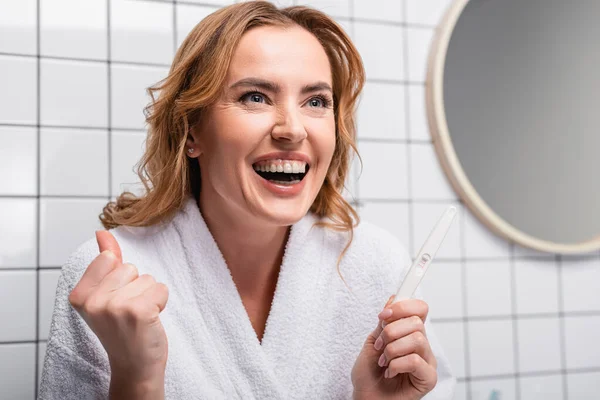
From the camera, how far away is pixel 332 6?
4.26 ft

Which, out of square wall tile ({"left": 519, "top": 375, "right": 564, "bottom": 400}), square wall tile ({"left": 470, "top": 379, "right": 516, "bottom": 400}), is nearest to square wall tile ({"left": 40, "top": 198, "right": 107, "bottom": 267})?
square wall tile ({"left": 470, "top": 379, "right": 516, "bottom": 400})

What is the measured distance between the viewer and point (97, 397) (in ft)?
2.80

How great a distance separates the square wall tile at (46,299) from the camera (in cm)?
110

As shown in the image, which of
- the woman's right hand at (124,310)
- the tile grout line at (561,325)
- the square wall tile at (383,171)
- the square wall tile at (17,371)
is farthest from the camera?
the tile grout line at (561,325)

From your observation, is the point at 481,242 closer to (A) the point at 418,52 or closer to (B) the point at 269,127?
(A) the point at 418,52

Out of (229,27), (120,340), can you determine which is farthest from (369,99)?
(120,340)

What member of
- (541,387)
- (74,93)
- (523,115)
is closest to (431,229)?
(523,115)

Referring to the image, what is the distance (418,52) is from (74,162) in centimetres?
80

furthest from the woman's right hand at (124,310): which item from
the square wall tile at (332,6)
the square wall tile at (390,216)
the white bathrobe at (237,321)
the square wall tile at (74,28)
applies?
the square wall tile at (332,6)

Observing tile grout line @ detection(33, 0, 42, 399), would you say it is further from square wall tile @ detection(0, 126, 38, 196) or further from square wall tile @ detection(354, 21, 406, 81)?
square wall tile @ detection(354, 21, 406, 81)

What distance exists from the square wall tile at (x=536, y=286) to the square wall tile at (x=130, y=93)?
932 mm

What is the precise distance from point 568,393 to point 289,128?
1041 millimetres

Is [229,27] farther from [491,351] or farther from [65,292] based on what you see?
[491,351]

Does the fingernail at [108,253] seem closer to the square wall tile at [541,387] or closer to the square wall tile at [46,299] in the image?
the square wall tile at [46,299]
